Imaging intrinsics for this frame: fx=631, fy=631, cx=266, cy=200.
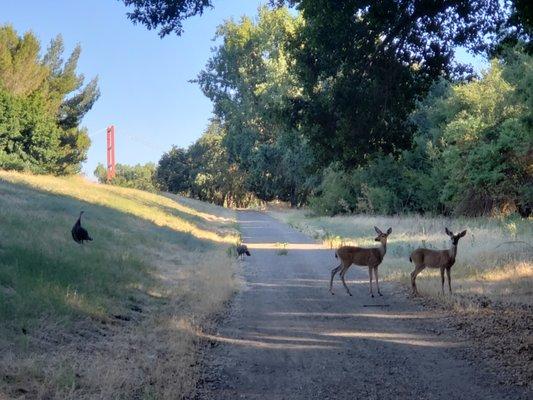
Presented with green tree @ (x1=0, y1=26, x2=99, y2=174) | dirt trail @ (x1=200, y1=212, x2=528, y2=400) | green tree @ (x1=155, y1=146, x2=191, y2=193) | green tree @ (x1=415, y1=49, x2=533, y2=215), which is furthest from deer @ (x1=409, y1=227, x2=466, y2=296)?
green tree @ (x1=155, y1=146, x2=191, y2=193)

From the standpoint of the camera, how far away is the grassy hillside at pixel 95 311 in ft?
22.1

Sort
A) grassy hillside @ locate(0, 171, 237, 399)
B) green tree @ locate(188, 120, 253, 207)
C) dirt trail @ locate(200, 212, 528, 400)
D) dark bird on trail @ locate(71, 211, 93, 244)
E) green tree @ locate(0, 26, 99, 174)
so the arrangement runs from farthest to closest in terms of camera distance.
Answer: green tree @ locate(188, 120, 253, 207)
green tree @ locate(0, 26, 99, 174)
dark bird on trail @ locate(71, 211, 93, 244)
dirt trail @ locate(200, 212, 528, 400)
grassy hillside @ locate(0, 171, 237, 399)

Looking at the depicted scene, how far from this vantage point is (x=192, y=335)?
9.49 meters

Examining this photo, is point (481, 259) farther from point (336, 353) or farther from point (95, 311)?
point (95, 311)

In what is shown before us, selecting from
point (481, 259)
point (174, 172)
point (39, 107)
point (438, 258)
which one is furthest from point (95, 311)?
point (174, 172)

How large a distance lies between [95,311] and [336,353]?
3974 mm

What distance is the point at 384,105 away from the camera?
1348 cm

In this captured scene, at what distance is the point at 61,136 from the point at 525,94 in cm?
4928

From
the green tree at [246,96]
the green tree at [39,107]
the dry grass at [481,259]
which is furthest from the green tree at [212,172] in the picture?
the dry grass at [481,259]

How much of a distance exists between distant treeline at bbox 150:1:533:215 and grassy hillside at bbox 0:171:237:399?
4.78 meters

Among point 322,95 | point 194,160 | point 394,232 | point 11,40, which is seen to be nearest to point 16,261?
point 322,95

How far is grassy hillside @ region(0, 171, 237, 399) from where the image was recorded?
6.73m

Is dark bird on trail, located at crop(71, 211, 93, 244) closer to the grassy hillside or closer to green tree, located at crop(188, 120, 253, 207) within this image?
A: the grassy hillside

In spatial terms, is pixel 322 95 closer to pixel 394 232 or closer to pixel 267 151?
pixel 394 232
